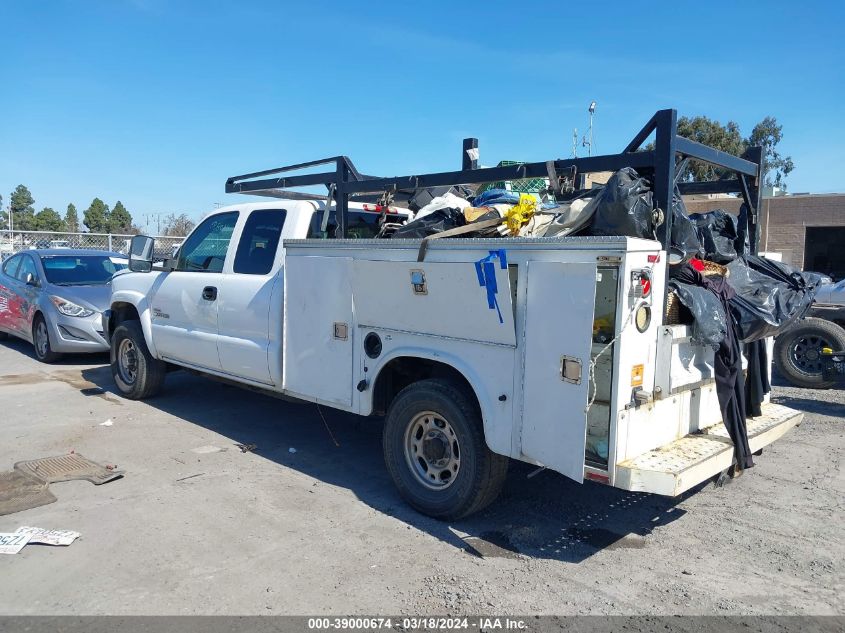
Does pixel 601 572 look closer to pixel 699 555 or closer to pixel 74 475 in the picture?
pixel 699 555

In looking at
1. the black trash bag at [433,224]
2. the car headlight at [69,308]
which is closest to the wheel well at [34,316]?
the car headlight at [69,308]

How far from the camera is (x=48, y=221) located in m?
57.5

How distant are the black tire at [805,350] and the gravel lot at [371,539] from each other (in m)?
3.00

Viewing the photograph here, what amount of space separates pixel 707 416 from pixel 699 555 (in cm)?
92

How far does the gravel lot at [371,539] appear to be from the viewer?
3.52m

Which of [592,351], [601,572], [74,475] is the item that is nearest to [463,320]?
[592,351]

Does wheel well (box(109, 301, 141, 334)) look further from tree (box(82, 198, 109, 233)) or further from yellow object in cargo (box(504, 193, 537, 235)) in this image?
tree (box(82, 198, 109, 233))

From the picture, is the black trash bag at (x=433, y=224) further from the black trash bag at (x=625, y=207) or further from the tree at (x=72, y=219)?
the tree at (x=72, y=219)

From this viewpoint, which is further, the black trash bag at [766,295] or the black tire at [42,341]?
the black tire at [42,341]

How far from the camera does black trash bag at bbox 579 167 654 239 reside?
12.5 feet

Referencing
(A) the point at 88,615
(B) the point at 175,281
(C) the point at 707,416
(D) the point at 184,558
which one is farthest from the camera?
(B) the point at 175,281

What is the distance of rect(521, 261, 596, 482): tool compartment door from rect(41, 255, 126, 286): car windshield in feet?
28.3

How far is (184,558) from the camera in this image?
3922 millimetres

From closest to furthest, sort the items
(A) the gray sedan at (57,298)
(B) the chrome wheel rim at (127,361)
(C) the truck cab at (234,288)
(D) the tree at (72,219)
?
(C) the truck cab at (234,288)
(B) the chrome wheel rim at (127,361)
(A) the gray sedan at (57,298)
(D) the tree at (72,219)
